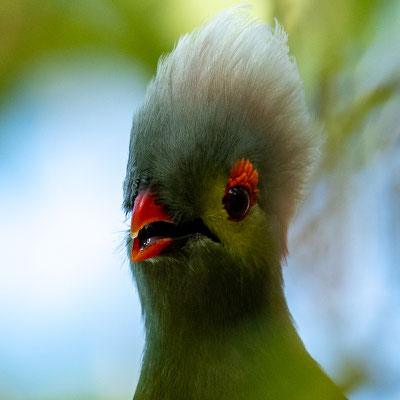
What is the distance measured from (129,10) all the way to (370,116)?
20.4 inches

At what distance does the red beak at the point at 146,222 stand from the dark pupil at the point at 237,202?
192mm

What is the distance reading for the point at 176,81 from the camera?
1964mm

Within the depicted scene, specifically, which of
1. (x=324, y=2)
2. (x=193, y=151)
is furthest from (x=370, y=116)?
(x=193, y=151)

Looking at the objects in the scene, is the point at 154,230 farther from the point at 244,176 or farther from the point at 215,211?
the point at 244,176

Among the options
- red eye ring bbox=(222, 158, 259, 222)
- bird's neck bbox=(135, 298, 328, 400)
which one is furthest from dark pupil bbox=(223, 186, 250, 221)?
bird's neck bbox=(135, 298, 328, 400)

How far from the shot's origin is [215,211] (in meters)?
1.82

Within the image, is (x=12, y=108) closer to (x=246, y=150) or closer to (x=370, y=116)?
(x=370, y=116)

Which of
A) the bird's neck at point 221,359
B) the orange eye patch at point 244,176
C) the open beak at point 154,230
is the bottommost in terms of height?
the bird's neck at point 221,359

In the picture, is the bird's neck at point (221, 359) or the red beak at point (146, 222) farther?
the bird's neck at point (221, 359)

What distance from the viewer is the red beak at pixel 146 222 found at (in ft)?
5.76

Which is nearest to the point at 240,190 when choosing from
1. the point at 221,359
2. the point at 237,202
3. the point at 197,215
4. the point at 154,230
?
the point at 237,202

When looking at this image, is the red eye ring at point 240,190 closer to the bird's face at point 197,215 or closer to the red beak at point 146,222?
the bird's face at point 197,215

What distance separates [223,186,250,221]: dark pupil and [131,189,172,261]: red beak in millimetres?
192

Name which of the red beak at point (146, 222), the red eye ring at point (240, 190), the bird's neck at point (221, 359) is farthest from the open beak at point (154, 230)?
the bird's neck at point (221, 359)
